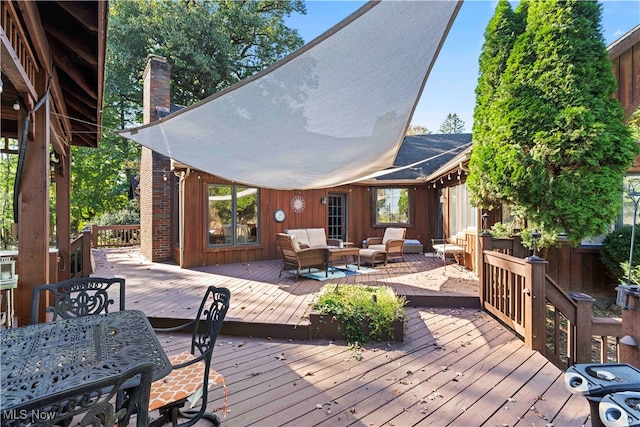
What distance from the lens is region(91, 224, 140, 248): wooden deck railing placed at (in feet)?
36.9

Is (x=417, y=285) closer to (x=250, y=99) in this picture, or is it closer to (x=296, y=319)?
(x=296, y=319)

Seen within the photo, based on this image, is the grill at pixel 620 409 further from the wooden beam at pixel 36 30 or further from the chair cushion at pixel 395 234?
the chair cushion at pixel 395 234

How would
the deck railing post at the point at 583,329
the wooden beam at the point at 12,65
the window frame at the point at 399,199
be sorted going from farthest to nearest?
the window frame at the point at 399,199, the deck railing post at the point at 583,329, the wooden beam at the point at 12,65

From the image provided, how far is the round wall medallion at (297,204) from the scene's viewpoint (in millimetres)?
8836

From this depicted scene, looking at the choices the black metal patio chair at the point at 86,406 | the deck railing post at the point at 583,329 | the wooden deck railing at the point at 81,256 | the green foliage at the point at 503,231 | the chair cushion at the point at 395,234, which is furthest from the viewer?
the chair cushion at the point at 395,234

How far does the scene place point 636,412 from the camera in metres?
1.23

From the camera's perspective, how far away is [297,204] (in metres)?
8.91

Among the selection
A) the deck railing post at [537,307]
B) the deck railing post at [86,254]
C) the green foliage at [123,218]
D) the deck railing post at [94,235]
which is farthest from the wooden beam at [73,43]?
the green foliage at [123,218]

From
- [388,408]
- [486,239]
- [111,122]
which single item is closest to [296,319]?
[388,408]

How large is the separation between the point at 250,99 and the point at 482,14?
545cm

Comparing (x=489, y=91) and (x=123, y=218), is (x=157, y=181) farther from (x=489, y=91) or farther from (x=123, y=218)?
A: (x=489, y=91)

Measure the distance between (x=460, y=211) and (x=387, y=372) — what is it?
5.88m

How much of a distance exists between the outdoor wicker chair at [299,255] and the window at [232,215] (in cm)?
193

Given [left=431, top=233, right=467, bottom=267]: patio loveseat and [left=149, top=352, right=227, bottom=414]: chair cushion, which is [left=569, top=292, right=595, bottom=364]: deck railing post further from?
[left=431, top=233, right=467, bottom=267]: patio loveseat
